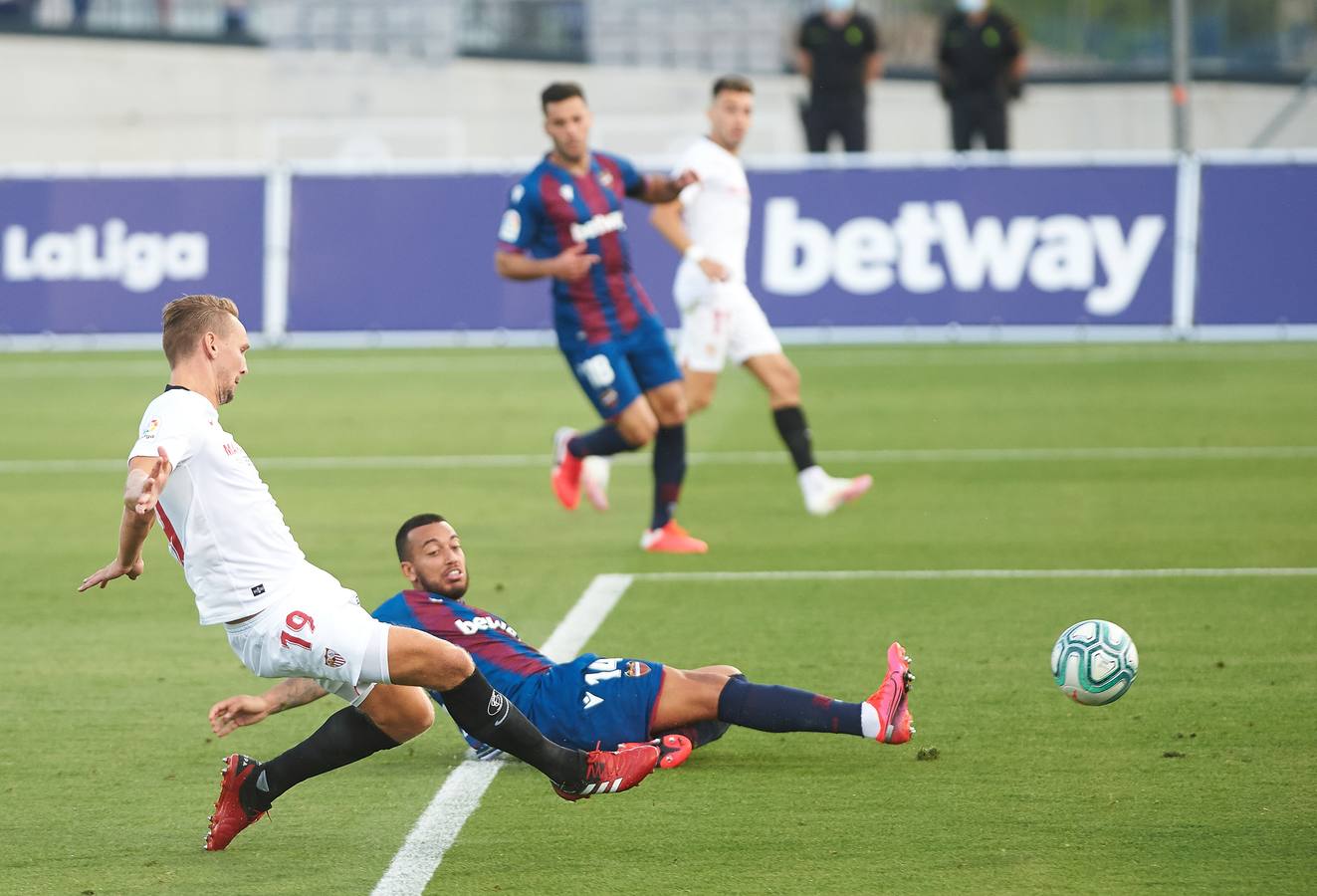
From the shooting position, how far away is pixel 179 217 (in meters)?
20.8

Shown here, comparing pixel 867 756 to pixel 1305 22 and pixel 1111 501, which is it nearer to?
pixel 1111 501

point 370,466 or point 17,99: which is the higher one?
point 17,99

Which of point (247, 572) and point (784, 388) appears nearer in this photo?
point (247, 572)

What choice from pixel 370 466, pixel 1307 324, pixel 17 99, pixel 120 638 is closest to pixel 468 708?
pixel 120 638

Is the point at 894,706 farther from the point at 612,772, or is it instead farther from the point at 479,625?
the point at 479,625

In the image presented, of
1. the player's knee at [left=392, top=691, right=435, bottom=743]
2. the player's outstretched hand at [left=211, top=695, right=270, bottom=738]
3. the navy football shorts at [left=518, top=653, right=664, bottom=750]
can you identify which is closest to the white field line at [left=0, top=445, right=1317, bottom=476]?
the navy football shorts at [left=518, top=653, right=664, bottom=750]

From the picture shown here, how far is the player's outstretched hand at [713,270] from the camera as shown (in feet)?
35.9

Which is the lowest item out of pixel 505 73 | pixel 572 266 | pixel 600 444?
pixel 600 444

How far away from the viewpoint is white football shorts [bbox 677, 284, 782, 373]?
11391 millimetres

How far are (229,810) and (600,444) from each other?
5332 mm

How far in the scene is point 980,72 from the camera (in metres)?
22.6

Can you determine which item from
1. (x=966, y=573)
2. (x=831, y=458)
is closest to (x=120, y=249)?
(x=831, y=458)

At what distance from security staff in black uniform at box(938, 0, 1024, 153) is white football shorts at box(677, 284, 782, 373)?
11753 millimetres

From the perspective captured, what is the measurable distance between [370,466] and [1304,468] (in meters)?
6.17
